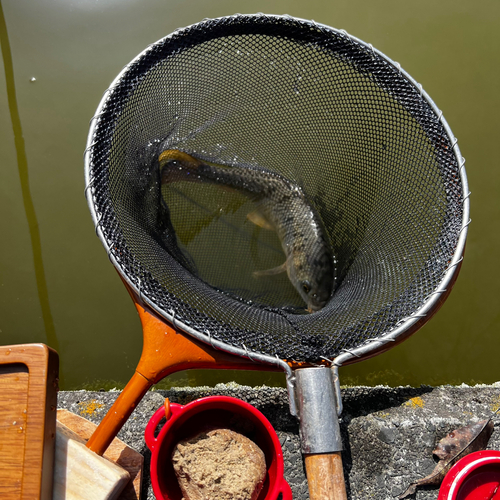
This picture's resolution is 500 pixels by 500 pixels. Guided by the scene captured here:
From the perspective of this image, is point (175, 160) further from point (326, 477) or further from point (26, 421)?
point (326, 477)

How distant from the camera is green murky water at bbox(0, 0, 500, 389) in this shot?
233cm

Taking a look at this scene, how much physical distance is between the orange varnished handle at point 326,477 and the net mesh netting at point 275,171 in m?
0.30

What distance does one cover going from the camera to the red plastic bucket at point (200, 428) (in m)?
1.27

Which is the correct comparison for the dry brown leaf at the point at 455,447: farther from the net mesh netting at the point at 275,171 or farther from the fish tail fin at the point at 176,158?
the fish tail fin at the point at 176,158

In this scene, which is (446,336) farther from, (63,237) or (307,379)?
(63,237)

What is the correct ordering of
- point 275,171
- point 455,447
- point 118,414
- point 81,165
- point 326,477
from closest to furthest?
point 326,477
point 118,414
point 455,447
point 275,171
point 81,165

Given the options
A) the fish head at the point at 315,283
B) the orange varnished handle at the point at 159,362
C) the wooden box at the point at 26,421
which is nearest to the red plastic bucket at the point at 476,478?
the orange varnished handle at the point at 159,362

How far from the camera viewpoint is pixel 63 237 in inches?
96.3

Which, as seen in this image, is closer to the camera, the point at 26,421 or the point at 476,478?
the point at 26,421

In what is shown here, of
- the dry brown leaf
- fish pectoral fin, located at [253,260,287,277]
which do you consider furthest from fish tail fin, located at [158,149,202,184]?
the dry brown leaf

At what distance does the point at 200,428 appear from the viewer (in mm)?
1404

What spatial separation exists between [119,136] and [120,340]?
52.4 inches

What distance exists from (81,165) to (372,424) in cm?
229

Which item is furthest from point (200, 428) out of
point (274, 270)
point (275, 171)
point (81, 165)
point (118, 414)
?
point (81, 165)
